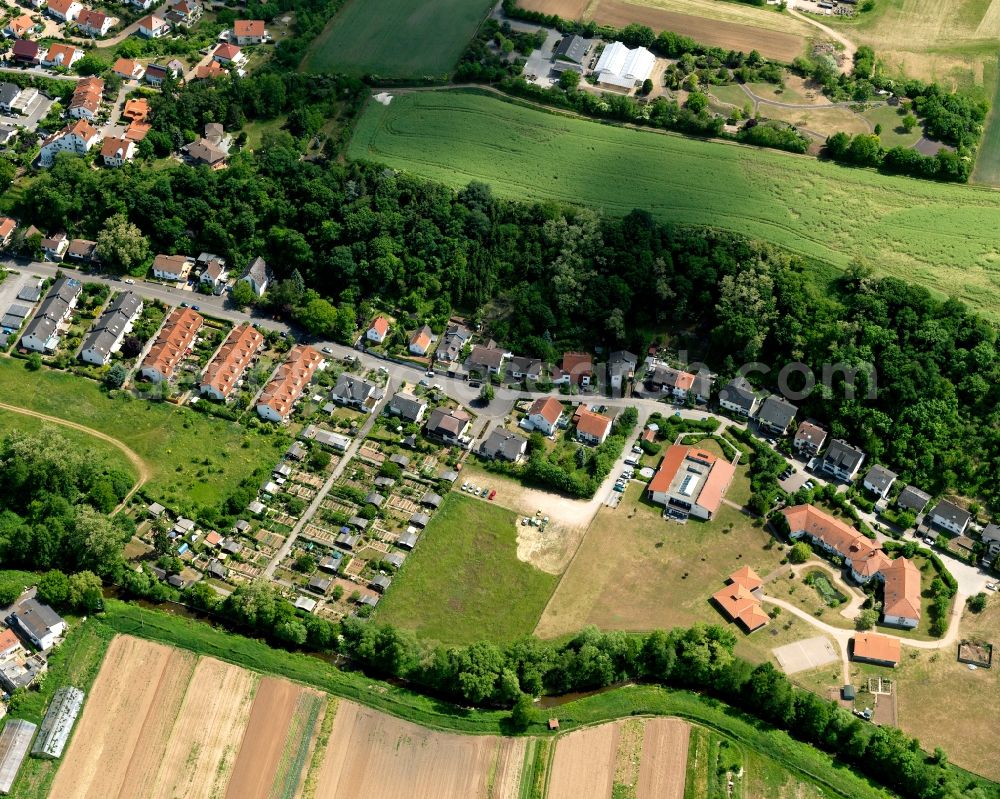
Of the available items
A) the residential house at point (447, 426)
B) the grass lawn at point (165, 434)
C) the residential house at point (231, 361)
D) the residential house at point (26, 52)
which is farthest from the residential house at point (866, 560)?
the residential house at point (26, 52)

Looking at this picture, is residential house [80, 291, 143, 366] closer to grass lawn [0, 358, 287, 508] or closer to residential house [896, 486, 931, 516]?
grass lawn [0, 358, 287, 508]

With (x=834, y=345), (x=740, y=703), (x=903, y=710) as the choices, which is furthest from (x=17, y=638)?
(x=834, y=345)

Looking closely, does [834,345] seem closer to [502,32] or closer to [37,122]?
[502,32]

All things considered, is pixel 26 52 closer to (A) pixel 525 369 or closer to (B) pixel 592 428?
(A) pixel 525 369

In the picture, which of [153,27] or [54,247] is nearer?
[54,247]

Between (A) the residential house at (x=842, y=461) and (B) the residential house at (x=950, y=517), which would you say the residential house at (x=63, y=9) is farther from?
(B) the residential house at (x=950, y=517)

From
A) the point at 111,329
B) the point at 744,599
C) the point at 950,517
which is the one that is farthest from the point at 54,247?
the point at 950,517

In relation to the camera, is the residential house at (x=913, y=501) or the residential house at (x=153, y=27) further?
the residential house at (x=153, y=27)
